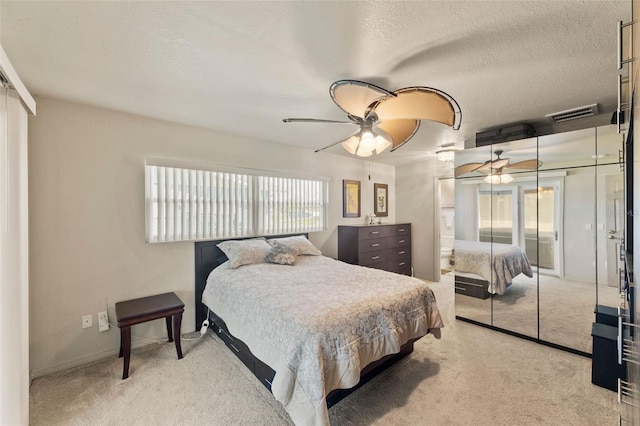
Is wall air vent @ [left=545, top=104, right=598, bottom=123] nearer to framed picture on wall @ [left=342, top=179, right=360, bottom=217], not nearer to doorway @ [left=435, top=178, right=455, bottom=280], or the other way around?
doorway @ [left=435, top=178, right=455, bottom=280]

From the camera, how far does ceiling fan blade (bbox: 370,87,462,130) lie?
1664 mm

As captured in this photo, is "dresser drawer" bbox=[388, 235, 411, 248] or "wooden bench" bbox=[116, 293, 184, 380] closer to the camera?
"wooden bench" bbox=[116, 293, 184, 380]

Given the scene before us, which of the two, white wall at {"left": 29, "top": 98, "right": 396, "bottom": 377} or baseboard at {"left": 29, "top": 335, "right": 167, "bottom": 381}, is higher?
white wall at {"left": 29, "top": 98, "right": 396, "bottom": 377}

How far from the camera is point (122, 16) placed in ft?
4.48

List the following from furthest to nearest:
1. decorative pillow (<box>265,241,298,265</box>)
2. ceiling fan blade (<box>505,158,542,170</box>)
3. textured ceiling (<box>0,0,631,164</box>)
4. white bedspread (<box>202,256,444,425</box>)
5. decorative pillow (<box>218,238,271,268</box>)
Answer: decorative pillow (<box>265,241,298,265</box>), decorative pillow (<box>218,238,271,268</box>), ceiling fan blade (<box>505,158,542,170</box>), white bedspread (<box>202,256,444,425</box>), textured ceiling (<box>0,0,631,164</box>)

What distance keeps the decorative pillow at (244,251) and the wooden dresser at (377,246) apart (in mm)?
1596

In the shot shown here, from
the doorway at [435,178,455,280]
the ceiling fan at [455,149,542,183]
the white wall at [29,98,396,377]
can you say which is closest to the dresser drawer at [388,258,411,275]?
the doorway at [435,178,455,280]

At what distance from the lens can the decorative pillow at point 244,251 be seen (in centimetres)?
299

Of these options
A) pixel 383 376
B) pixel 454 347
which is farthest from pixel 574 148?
pixel 383 376

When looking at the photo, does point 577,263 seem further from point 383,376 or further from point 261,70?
point 261,70

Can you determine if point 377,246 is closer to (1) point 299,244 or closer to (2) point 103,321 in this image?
(1) point 299,244

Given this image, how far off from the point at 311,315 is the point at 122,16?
201 cm

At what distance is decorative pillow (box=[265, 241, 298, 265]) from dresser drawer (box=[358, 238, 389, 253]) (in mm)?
1431

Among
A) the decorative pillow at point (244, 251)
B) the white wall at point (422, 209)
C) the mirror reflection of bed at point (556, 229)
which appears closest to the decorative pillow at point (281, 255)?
the decorative pillow at point (244, 251)
